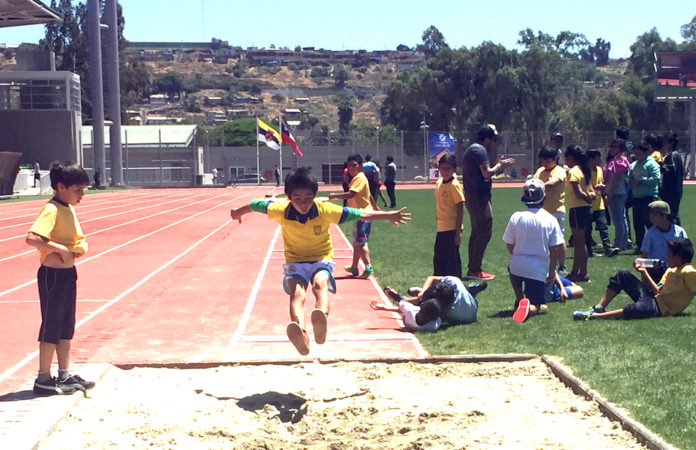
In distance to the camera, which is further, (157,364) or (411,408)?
(157,364)

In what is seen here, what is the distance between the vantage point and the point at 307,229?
7555 millimetres

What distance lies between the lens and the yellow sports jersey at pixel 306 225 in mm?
7527

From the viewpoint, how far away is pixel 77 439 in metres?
5.90

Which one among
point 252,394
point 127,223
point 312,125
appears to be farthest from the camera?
point 312,125

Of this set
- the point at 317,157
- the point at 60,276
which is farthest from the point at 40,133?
the point at 60,276

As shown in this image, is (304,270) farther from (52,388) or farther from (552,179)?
(552,179)

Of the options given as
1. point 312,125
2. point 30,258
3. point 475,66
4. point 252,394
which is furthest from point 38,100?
point 312,125

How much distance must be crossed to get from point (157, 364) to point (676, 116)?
85442 millimetres

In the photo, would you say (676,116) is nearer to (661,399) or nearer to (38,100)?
(38,100)

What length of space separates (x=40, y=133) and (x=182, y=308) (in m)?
55.1

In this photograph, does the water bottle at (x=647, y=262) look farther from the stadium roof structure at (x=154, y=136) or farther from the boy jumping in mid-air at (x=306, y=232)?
the stadium roof structure at (x=154, y=136)

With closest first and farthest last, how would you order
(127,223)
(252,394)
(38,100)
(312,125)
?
(252,394)
(127,223)
(38,100)
(312,125)

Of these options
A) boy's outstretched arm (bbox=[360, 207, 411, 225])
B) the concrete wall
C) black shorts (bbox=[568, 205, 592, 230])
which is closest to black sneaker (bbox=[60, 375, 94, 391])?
boy's outstretched arm (bbox=[360, 207, 411, 225])

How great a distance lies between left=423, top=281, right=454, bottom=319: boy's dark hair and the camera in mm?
9422
